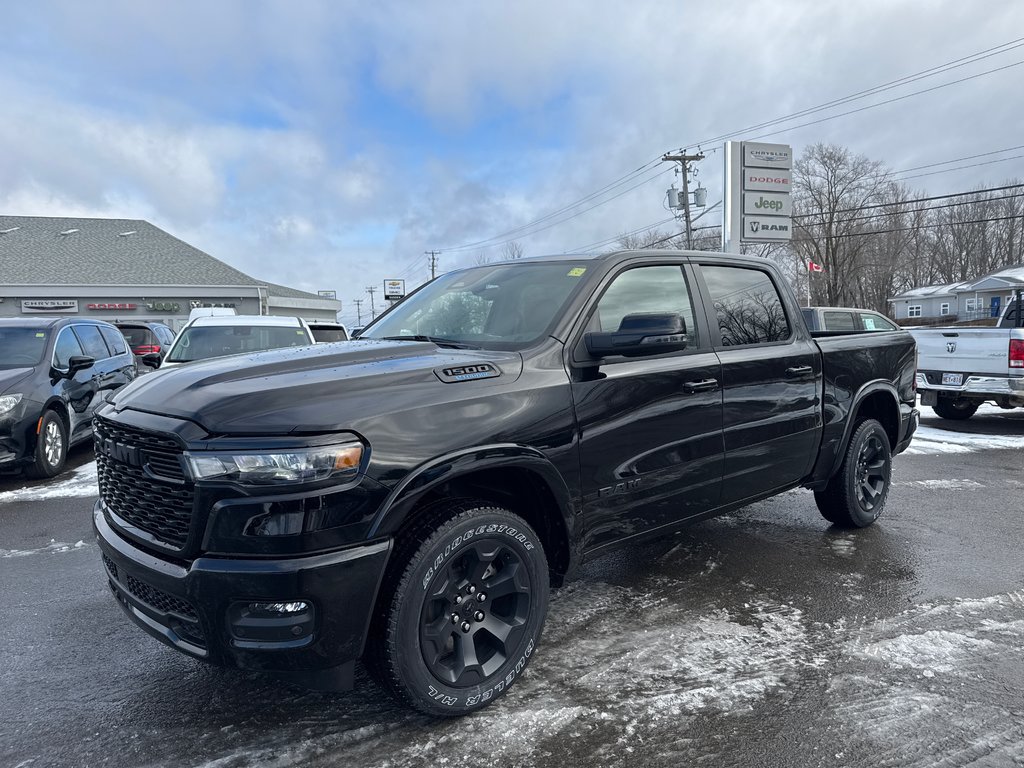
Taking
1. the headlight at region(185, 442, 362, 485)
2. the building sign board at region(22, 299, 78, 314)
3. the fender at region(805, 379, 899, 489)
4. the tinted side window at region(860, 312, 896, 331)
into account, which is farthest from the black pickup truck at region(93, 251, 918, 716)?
the building sign board at region(22, 299, 78, 314)

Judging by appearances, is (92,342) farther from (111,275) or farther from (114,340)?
(111,275)

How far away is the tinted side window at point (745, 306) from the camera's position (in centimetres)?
392

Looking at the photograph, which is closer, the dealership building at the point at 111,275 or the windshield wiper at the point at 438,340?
the windshield wiper at the point at 438,340

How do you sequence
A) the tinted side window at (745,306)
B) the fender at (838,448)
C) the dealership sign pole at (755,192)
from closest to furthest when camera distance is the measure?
the tinted side window at (745,306) → the fender at (838,448) → the dealership sign pole at (755,192)

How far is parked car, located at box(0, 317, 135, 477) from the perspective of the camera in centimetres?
662

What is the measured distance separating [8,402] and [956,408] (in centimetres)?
1257

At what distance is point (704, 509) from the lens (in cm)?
367

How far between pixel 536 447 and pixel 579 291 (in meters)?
0.88

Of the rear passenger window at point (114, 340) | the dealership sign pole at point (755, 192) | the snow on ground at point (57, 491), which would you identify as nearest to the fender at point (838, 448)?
the snow on ground at point (57, 491)

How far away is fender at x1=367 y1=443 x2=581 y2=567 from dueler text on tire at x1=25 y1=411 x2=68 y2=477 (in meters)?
6.17

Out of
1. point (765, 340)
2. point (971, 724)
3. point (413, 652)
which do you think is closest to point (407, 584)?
point (413, 652)

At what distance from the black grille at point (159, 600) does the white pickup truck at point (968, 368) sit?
9049 millimetres

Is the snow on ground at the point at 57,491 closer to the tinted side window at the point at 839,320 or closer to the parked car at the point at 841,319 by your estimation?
the parked car at the point at 841,319

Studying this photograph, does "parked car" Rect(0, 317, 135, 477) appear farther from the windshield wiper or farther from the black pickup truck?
the black pickup truck
